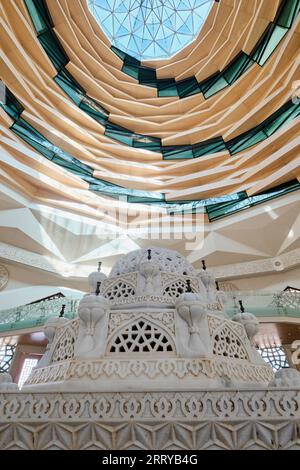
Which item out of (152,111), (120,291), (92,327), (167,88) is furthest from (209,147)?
(92,327)

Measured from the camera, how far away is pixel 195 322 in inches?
141

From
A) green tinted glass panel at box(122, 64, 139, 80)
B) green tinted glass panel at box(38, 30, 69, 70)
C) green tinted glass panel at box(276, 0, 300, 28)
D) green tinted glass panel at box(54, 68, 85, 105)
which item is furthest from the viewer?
green tinted glass panel at box(122, 64, 139, 80)

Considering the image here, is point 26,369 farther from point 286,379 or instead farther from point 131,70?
point 131,70

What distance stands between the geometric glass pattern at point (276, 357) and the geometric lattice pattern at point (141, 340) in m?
8.34

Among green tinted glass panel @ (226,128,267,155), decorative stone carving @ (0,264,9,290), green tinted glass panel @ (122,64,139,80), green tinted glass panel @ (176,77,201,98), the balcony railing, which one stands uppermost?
green tinted glass panel @ (122,64,139,80)

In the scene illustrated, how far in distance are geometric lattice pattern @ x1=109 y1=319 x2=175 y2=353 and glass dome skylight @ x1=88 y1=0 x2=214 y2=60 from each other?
26.6m

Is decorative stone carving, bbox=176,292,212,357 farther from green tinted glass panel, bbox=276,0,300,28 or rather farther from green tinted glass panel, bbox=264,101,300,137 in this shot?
green tinted glass panel, bbox=276,0,300,28

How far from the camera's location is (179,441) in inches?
89.4

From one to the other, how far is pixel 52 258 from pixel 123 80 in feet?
54.9

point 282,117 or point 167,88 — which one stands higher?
point 167,88

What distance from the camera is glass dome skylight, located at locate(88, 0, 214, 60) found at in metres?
23.4

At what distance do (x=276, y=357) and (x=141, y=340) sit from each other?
863 centimetres

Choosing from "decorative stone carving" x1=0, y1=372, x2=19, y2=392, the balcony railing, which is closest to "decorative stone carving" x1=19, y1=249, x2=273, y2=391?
"decorative stone carving" x1=0, y1=372, x2=19, y2=392

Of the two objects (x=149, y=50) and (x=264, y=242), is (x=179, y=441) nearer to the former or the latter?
(x=264, y=242)
